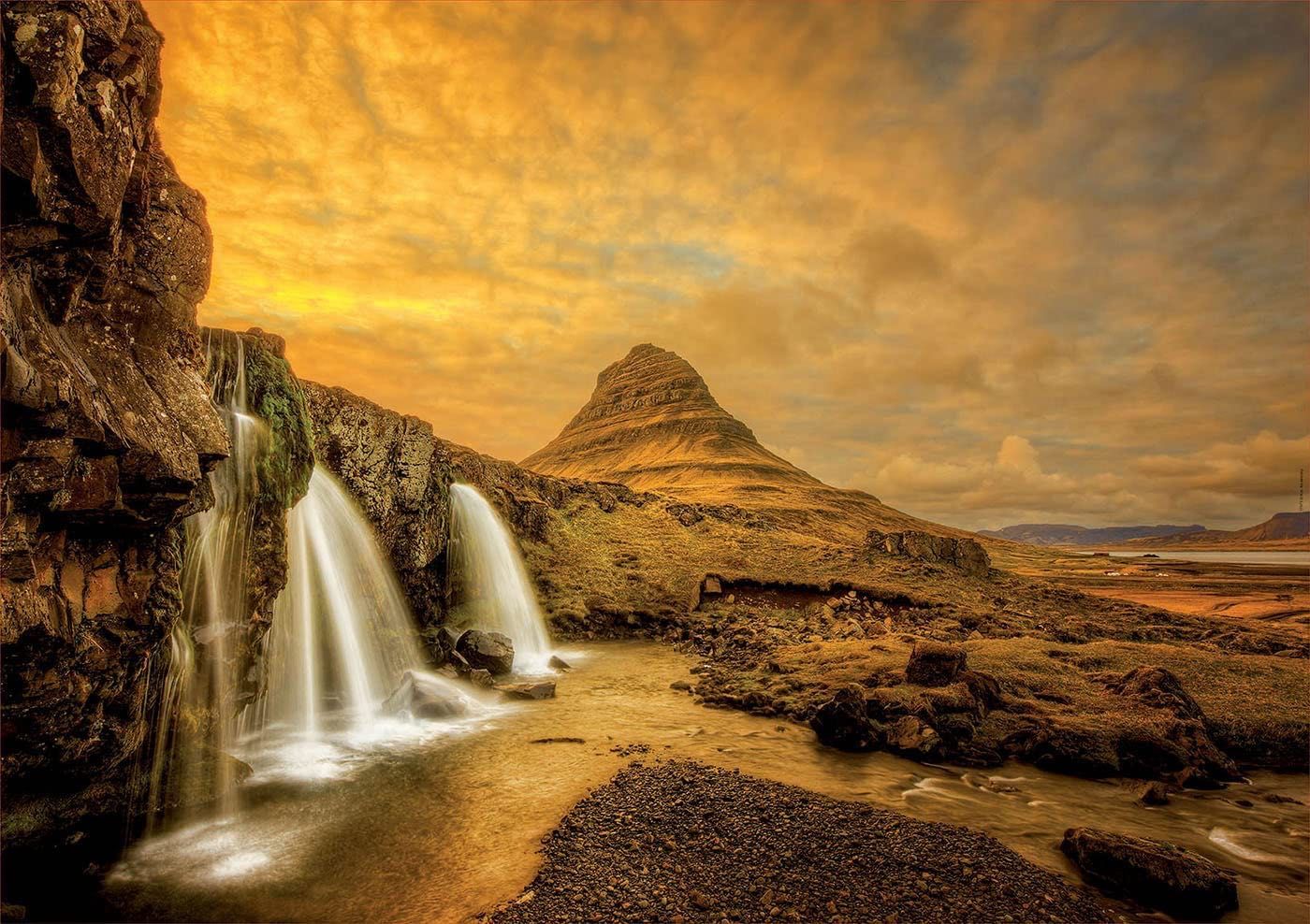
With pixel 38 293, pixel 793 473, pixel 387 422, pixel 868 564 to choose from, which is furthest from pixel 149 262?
pixel 793 473

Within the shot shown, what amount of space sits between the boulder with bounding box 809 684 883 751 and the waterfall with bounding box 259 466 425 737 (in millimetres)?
15288

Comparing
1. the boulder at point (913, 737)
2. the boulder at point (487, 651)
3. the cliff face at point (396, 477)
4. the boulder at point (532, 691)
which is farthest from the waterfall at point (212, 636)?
the boulder at point (913, 737)

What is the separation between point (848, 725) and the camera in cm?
1700

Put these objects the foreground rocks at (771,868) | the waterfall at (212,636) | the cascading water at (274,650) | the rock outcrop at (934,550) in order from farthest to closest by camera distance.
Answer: the rock outcrop at (934,550) → the cascading water at (274,650) → the waterfall at (212,636) → the foreground rocks at (771,868)

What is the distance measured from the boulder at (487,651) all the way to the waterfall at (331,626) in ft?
7.71

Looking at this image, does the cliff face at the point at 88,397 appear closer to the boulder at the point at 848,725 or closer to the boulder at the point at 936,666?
the boulder at the point at 848,725

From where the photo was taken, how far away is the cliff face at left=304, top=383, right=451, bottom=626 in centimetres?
2472

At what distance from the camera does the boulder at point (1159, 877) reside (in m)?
9.55

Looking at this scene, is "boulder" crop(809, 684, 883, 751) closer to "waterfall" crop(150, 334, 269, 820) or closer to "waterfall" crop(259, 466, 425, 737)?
"waterfall" crop(259, 466, 425, 737)

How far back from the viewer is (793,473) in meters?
177

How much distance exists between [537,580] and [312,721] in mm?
20642

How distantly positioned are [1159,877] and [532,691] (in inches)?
743

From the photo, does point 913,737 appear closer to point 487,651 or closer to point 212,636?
point 487,651

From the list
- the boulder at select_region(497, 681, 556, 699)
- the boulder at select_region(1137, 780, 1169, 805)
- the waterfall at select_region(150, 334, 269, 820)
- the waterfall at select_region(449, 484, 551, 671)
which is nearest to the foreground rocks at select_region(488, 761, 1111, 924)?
the boulder at select_region(1137, 780, 1169, 805)
